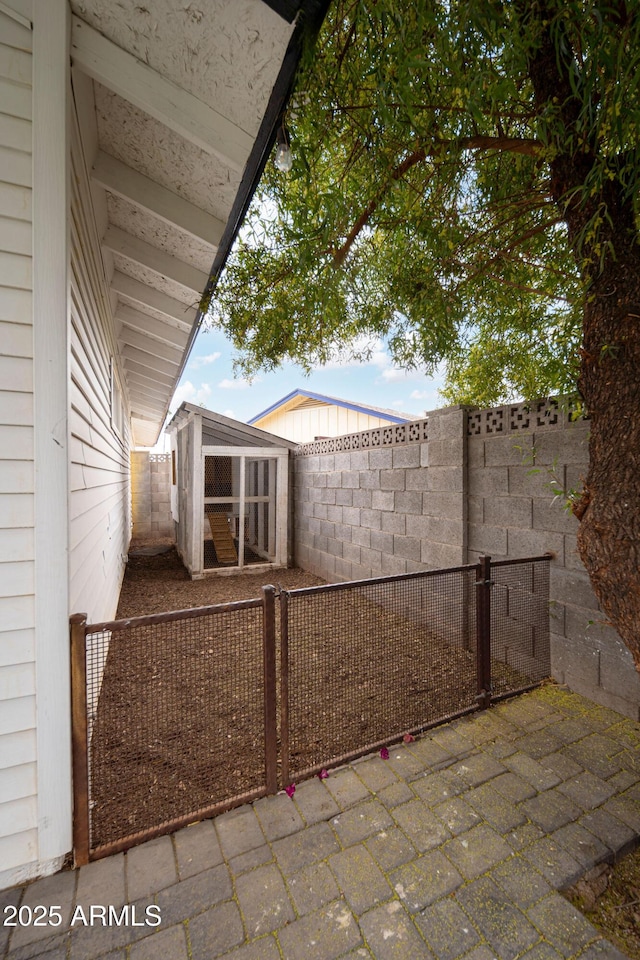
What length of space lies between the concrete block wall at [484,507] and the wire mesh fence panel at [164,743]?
6.82ft

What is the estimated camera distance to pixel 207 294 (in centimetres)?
286

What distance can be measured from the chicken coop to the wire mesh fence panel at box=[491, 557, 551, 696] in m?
4.40

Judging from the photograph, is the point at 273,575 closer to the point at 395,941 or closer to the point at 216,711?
the point at 216,711

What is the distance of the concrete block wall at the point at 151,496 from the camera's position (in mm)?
11109

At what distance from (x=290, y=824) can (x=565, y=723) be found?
1.78 meters

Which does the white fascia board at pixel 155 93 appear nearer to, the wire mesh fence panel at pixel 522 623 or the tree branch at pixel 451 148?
the tree branch at pixel 451 148

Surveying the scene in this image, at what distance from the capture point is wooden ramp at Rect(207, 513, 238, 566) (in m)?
7.21

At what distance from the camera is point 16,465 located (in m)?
1.51

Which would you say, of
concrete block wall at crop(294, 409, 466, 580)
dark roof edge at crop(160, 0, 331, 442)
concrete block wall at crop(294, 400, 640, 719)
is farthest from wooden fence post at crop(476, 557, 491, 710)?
dark roof edge at crop(160, 0, 331, 442)

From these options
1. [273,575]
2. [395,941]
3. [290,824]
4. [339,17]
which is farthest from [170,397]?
[395,941]

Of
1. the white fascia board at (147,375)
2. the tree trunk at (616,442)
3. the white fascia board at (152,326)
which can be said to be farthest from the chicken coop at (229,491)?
the tree trunk at (616,442)

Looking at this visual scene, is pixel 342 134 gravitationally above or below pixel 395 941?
above

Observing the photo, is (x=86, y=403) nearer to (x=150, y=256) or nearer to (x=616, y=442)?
(x=150, y=256)

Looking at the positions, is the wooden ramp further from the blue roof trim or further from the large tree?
the large tree
